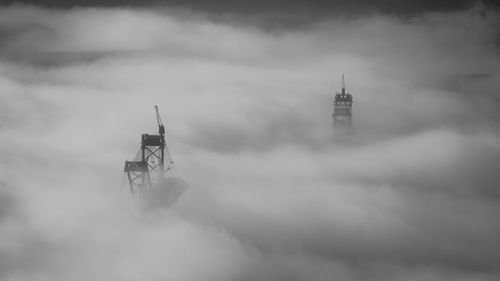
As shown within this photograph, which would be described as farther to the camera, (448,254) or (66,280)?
(448,254)

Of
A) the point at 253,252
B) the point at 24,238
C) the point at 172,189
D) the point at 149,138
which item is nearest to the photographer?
the point at 149,138

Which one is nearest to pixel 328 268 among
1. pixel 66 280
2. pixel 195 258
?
pixel 195 258

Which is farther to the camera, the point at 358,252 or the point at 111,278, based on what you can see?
the point at 358,252

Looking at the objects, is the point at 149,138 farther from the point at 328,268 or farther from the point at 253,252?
the point at 328,268

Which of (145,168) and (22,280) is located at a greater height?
(145,168)

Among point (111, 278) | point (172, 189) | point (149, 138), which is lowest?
point (111, 278)

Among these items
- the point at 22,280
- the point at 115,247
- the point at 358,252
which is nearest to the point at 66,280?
the point at 22,280

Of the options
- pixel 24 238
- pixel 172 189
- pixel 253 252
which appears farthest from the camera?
pixel 24 238

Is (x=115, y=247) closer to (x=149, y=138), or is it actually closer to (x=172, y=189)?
(x=172, y=189)

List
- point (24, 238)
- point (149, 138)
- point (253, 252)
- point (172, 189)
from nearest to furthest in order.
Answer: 1. point (149, 138)
2. point (172, 189)
3. point (253, 252)
4. point (24, 238)
